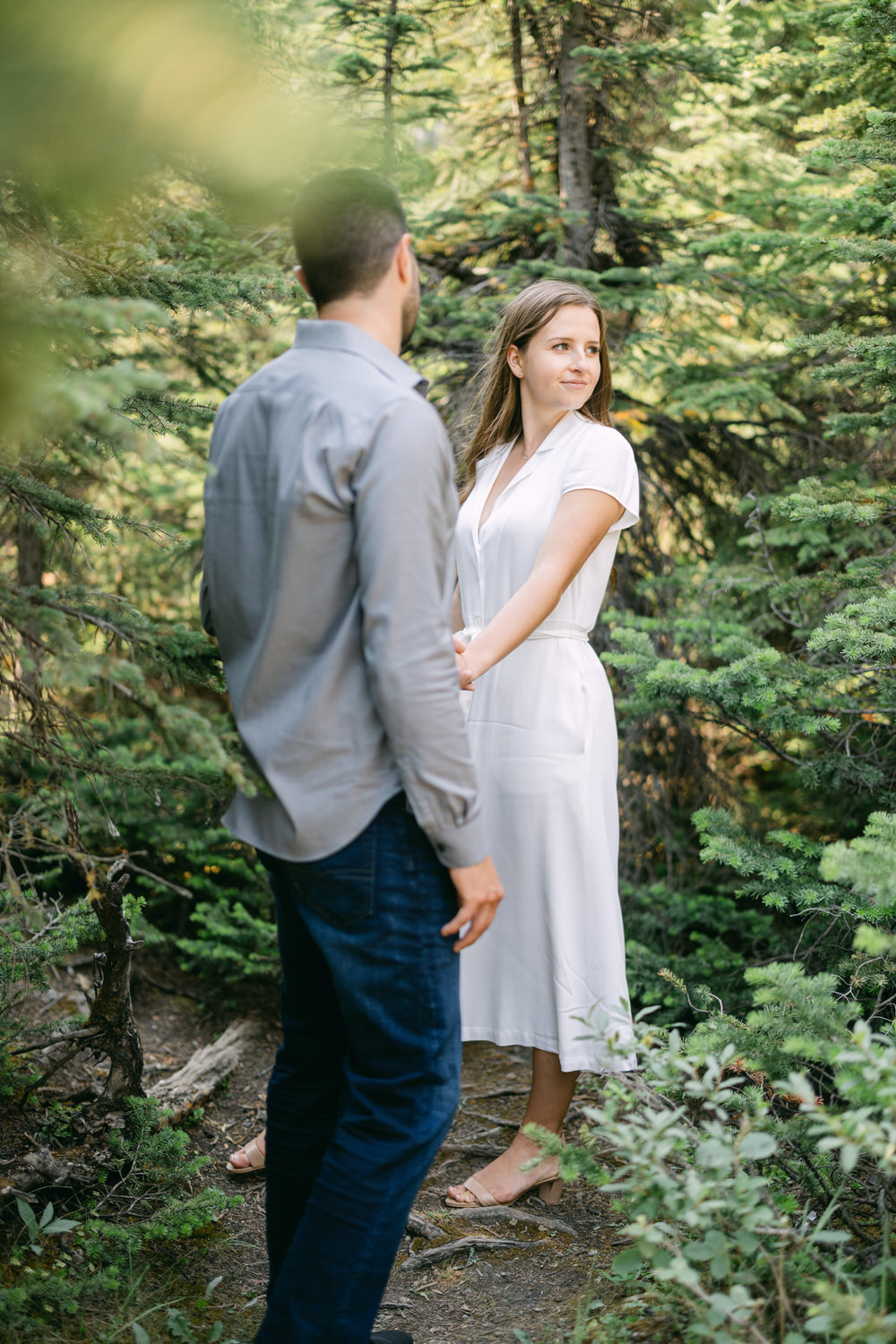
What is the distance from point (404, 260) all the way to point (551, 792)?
147cm

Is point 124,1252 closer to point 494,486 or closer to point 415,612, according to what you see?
point 415,612

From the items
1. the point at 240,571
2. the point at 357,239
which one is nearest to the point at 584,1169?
the point at 240,571

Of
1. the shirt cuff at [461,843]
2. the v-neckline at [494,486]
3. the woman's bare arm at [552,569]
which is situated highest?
the v-neckline at [494,486]

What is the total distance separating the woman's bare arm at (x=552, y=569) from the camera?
8.33 ft

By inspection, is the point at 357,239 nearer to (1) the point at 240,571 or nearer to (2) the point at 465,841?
(1) the point at 240,571

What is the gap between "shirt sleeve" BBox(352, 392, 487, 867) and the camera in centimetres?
161

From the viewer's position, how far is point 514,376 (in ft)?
10.00

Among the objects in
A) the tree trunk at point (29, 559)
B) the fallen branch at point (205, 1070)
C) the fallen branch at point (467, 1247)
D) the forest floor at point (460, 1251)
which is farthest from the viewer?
the tree trunk at point (29, 559)

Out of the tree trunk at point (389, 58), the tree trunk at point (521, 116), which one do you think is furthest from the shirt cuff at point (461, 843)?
the tree trunk at point (521, 116)

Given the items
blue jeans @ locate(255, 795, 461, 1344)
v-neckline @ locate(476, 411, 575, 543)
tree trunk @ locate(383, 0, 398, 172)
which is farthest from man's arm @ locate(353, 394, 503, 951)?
tree trunk @ locate(383, 0, 398, 172)

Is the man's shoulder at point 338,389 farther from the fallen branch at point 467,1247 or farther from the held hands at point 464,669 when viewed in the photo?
the fallen branch at point 467,1247

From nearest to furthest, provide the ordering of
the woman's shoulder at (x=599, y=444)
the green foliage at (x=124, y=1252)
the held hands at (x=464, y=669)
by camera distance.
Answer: the green foliage at (x=124, y=1252), the held hands at (x=464, y=669), the woman's shoulder at (x=599, y=444)

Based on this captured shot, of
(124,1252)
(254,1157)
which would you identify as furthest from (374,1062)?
(254,1157)

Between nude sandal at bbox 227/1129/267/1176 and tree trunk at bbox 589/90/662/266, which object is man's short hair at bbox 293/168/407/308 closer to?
nude sandal at bbox 227/1129/267/1176
